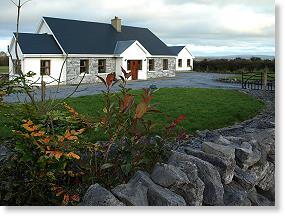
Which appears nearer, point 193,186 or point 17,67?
point 193,186

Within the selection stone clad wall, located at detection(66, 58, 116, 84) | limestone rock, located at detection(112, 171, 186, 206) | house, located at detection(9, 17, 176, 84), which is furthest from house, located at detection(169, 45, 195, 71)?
limestone rock, located at detection(112, 171, 186, 206)

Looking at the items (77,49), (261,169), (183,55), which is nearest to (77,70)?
(77,49)

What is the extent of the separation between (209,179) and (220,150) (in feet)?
0.95

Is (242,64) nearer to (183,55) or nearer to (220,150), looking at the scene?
(183,55)

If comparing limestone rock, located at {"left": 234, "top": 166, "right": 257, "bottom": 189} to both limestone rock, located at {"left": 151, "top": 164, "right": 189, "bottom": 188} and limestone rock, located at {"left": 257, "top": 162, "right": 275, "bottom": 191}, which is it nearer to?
limestone rock, located at {"left": 257, "top": 162, "right": 275, "bottom": 191}

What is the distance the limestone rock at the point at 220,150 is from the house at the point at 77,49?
0.99 m

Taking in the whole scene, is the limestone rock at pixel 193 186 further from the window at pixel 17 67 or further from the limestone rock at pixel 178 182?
the window at pixel 17 67

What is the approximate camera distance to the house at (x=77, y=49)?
333 cm

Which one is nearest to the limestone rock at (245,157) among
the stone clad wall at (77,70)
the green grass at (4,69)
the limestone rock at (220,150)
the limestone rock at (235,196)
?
the limestone rock at (220,150)

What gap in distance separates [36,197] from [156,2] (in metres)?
1.56

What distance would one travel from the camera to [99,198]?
72.2 inches

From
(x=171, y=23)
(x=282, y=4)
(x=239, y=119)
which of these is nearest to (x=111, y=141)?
(x=171, y=23)

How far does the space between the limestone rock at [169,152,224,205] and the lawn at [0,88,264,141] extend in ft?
3.15

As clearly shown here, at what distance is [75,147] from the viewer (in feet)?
6.89
